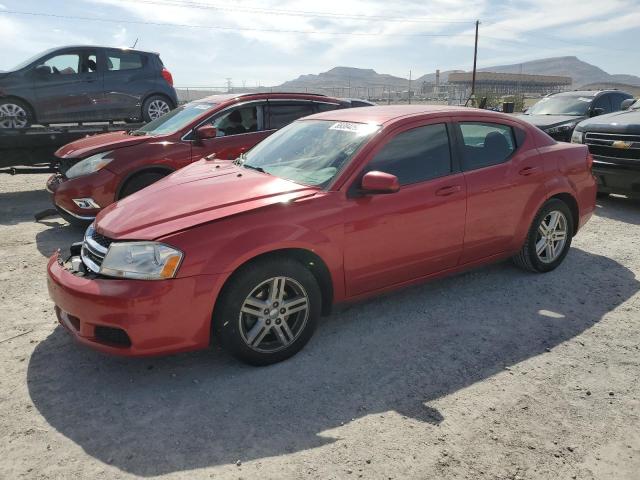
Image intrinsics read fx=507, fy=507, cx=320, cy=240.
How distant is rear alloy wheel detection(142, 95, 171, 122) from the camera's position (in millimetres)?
11328

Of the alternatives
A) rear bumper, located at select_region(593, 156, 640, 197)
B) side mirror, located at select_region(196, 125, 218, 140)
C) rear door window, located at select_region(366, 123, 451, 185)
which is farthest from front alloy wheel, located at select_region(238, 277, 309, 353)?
rear bumper, located at select_region(593, 156, 640, 197)

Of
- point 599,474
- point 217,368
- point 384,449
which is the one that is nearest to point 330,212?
point 217,368

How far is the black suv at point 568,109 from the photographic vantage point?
34.6 feet

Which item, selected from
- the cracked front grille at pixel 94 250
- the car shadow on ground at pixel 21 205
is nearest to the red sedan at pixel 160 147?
the car shadow on ground at pixel 21 205

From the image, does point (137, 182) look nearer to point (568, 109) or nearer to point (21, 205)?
point (21, 205)

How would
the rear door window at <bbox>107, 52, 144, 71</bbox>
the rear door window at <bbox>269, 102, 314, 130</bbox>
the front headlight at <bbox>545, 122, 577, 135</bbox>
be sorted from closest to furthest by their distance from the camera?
the rear door window at <bbox>269, 102, 314, 130</bbox> → the front headlight at <bbox>545, 122, 577, 135</bbox> → the rear door window at <bbox>107, 52, 144, 71</bbox>

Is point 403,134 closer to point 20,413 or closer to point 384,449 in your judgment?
point 384,449

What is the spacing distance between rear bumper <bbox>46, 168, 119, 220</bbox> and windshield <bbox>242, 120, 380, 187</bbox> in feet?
7.62

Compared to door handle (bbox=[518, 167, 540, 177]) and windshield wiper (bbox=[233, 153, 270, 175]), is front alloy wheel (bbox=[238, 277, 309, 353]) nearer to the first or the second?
windshield wiper (bbox=[233, 153, 270, 175])

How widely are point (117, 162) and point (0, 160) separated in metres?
2.94

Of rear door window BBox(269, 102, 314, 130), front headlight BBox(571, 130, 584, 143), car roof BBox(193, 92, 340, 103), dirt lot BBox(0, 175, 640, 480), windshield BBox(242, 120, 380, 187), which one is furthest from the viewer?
front headlight BBox(571, 130, 584, 143)

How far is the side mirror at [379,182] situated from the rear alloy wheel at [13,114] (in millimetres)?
9240

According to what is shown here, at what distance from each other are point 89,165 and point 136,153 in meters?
0.57

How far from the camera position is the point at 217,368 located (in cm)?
329
